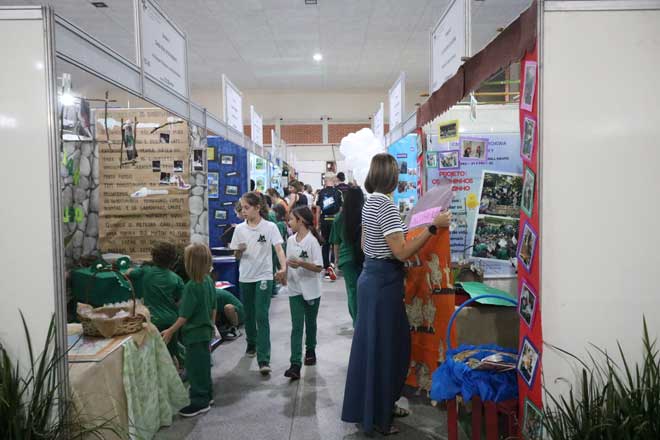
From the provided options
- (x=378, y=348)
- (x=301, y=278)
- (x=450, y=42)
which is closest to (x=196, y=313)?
(x=301, y=278)

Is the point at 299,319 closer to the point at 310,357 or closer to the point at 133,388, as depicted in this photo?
the point at 310,357

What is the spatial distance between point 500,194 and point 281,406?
2.08 meters

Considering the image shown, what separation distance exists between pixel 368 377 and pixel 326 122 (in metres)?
14.1

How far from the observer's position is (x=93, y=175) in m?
4.50

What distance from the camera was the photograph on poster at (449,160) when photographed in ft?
12.1

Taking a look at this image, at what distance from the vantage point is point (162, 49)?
332 cm

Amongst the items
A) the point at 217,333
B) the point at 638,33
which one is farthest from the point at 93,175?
the point at 638,33

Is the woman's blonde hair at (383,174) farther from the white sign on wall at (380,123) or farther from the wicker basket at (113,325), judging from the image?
the white sign on wall at (380,123)

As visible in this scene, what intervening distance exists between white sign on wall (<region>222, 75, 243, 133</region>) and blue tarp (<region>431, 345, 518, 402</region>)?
4.32m

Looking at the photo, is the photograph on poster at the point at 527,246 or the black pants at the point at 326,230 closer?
the photograph on poster at the point at 527,246

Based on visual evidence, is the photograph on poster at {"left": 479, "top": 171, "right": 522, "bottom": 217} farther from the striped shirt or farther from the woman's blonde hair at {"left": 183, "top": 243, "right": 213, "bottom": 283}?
the woman's blonde hair at {"left": 183, "top": 243, "right": 213, "bottom": 283}

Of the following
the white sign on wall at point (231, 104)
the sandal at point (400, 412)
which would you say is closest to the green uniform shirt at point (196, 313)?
the sandal at point (400, 412)

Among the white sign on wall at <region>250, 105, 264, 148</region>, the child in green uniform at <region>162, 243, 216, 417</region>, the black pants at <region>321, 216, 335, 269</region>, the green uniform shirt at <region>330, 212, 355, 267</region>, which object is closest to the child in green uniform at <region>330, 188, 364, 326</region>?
the green uniform shirt at <region>330, 212, 355, 267</region>

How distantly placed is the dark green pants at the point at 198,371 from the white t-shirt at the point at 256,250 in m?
0.83
